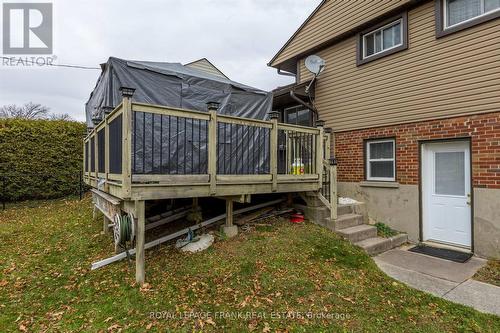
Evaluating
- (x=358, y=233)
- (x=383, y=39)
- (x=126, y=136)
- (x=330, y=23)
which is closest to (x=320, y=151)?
(x=358, y=233)

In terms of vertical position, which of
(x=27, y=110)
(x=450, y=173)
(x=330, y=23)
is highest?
(x=27, y=110)

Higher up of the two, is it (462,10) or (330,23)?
(330,23)

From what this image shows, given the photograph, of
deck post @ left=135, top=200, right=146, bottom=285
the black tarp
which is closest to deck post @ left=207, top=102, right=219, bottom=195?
the black tarp

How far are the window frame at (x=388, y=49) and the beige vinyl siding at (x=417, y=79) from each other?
10 cm

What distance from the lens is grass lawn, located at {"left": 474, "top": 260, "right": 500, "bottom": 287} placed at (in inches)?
157

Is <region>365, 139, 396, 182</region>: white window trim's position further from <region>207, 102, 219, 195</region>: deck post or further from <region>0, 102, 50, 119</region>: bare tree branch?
<region>0, 102, 50, 119</region>: bare tree branch

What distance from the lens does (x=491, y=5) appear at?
4.78m

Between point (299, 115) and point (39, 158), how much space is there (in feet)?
28.8

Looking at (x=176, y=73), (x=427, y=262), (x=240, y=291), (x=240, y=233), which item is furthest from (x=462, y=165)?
(x=176, y=73)

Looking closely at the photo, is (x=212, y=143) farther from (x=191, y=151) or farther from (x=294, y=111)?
(x=294, y=111)

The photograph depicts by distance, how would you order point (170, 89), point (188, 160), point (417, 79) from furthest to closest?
point (417, 79)
point (170, 89)
point (188, 160)

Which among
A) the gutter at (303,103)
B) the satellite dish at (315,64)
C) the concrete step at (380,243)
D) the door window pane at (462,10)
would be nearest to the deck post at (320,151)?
the concrete step at (380,243)

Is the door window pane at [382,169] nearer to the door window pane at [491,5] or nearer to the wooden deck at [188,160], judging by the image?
the wooden deck at [188,160]

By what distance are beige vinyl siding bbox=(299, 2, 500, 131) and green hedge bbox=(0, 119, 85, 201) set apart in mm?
8713
